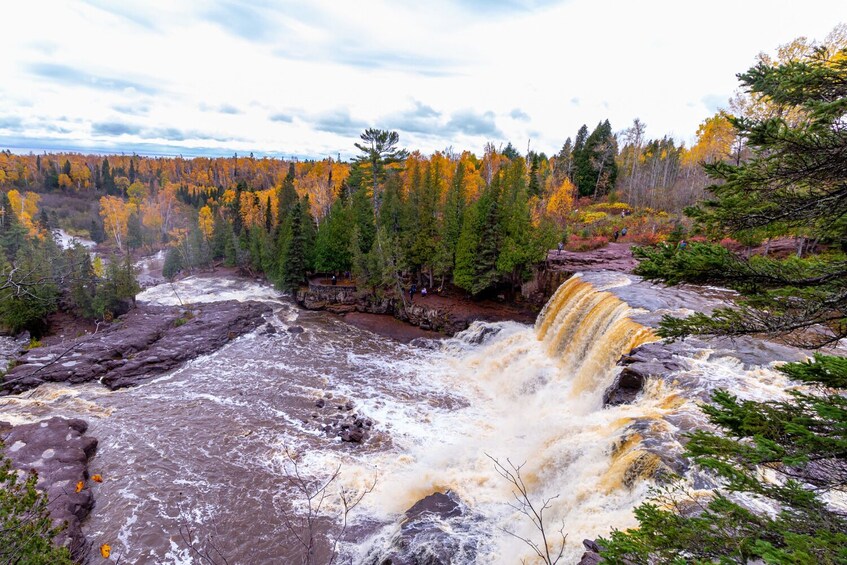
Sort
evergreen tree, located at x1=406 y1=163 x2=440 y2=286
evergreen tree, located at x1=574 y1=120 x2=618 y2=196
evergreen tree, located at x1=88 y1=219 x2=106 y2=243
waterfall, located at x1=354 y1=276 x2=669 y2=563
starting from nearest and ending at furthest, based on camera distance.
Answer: waterfall, located at x1=354 y1=276 x2=669 y2=563
evergreen tree, located at x1=406 y1=163 x2=440 y2=286
evergreen tree, located at x1=574 y1=120 x2=618 y2=196
evergreen tree, located at x1=88 y1=219 x2=106 y2=243

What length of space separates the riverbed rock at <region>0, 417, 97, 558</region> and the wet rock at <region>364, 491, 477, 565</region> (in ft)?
29.8

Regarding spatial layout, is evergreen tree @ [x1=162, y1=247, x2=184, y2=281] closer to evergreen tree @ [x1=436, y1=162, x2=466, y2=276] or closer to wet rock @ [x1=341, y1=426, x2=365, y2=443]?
evergreen tree @ [x1=436, y1=162, x2=466, y2=276]

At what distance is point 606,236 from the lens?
39.3 m

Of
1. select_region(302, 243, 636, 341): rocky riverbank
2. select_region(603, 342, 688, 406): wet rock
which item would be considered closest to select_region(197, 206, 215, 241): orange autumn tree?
select_region(302, 243, 636, 341): rocky riverbank

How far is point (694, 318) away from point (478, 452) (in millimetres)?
12515

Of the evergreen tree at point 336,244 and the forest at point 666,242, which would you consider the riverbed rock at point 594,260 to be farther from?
the evergreen tree at point 336,244

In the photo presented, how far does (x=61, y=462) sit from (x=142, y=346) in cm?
1312

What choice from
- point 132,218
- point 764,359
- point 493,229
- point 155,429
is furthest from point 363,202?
point 132,218

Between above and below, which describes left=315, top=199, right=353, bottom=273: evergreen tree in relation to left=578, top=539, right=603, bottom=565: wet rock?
above

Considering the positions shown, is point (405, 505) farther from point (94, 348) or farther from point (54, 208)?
point (54, 208)

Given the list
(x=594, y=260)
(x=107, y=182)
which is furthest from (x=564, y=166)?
(x=107, y=182)

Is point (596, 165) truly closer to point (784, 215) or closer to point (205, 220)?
point (784, 215)

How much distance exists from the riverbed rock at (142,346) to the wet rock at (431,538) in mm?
15158

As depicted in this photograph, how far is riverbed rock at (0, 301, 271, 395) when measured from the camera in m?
22.3
